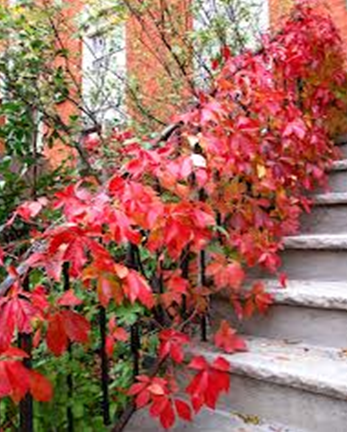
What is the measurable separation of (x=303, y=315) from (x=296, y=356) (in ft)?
0.73

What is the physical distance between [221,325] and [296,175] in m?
1.09

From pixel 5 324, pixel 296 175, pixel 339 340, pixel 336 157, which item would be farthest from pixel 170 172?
pixel 336 157

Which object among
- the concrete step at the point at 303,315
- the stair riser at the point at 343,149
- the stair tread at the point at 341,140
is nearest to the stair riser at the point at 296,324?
the concrete step at the point at 303,315

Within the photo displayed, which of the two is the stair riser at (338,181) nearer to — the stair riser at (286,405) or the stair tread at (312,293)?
the stair tread at (312,293)

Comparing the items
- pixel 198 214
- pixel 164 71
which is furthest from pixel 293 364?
pixel 164 71

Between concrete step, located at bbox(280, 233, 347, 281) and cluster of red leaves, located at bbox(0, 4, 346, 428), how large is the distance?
0.25ft

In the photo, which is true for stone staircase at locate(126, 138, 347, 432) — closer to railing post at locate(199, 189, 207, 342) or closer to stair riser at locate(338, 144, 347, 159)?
railing post at locate(199, 189, 207, 342)

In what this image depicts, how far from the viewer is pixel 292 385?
184cm

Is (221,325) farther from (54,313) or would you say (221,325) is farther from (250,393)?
(54,313)

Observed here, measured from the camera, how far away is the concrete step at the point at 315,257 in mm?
2475

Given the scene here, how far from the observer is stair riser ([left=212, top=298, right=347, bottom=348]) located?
6.93ft

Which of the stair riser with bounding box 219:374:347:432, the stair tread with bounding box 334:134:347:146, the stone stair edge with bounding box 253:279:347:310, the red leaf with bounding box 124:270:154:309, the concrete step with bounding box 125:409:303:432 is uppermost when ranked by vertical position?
the stair tread with bounding box 334:134:347:146

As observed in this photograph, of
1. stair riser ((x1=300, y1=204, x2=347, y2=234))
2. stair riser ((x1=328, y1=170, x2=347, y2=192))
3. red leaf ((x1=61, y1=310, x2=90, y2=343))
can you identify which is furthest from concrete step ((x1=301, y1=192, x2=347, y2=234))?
red leaf ((x1=61, y1=310, x2=90, y2=343))

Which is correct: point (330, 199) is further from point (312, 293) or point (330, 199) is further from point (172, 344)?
point (172, 344)
